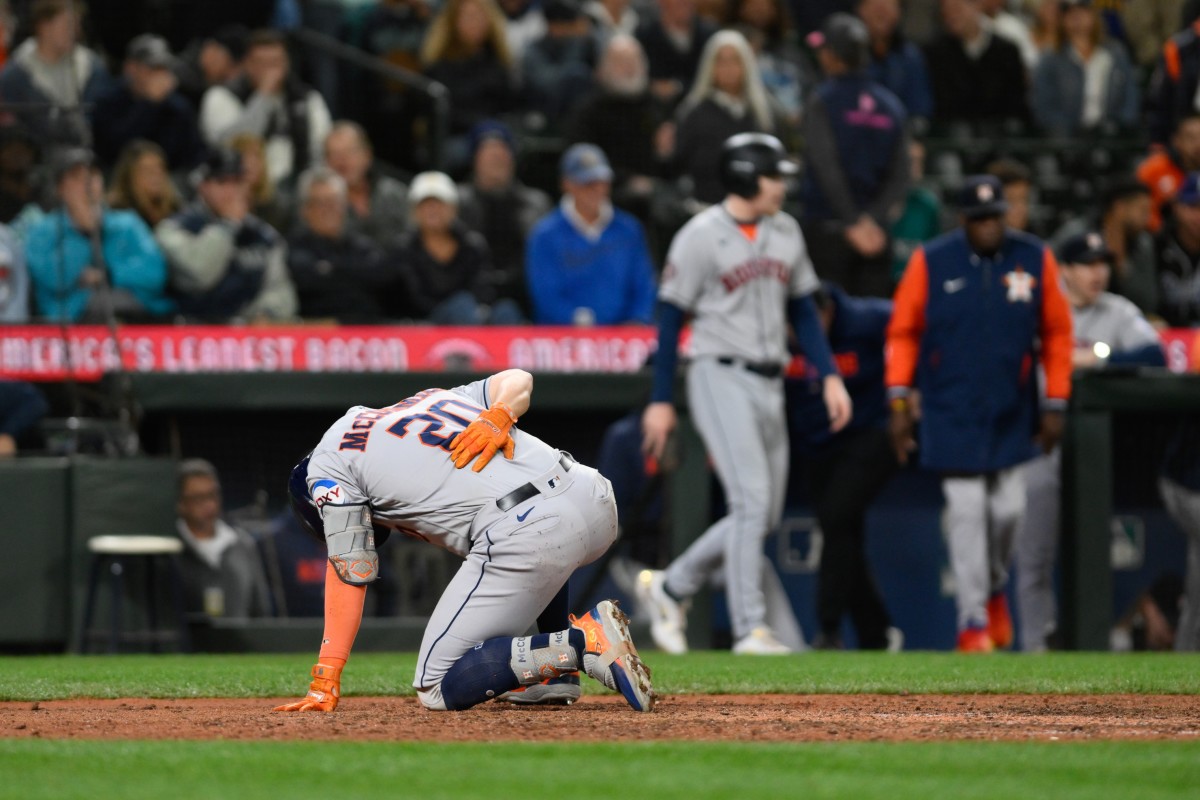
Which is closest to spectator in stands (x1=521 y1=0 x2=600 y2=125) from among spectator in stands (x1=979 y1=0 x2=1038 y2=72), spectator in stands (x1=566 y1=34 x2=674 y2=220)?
spectator in stands (x1=566 y1=34 x2=674 y2=220)

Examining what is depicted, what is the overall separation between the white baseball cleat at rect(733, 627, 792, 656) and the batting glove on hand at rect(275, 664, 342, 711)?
10.6ft

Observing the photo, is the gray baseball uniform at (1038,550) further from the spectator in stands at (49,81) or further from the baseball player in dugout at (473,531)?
the spectator in stands at (49,81)

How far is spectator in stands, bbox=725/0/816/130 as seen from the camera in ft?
44.2

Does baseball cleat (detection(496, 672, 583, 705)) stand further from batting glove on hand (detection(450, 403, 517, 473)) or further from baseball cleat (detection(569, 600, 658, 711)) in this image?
batting glove on hand (detection(450, 403, 517, 473))

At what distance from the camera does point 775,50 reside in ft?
45.2

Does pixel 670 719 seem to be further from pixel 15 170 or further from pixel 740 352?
pixel 15 170

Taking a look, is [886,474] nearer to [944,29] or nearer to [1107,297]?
[1107,297]

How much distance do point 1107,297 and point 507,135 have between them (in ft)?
12.9

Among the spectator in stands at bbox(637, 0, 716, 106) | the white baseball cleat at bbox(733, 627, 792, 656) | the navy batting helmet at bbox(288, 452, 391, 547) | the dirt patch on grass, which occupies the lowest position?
the white baseball cleat at bbox(733, 627, 792, 656)

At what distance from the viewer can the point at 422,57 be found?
13188 mm

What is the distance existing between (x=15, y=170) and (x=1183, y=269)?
6977 mm

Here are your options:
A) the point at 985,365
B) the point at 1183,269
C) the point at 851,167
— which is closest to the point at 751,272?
the point at 985,365

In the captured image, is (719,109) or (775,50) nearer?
(719,109)

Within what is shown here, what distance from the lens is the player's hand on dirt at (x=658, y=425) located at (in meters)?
8.62
